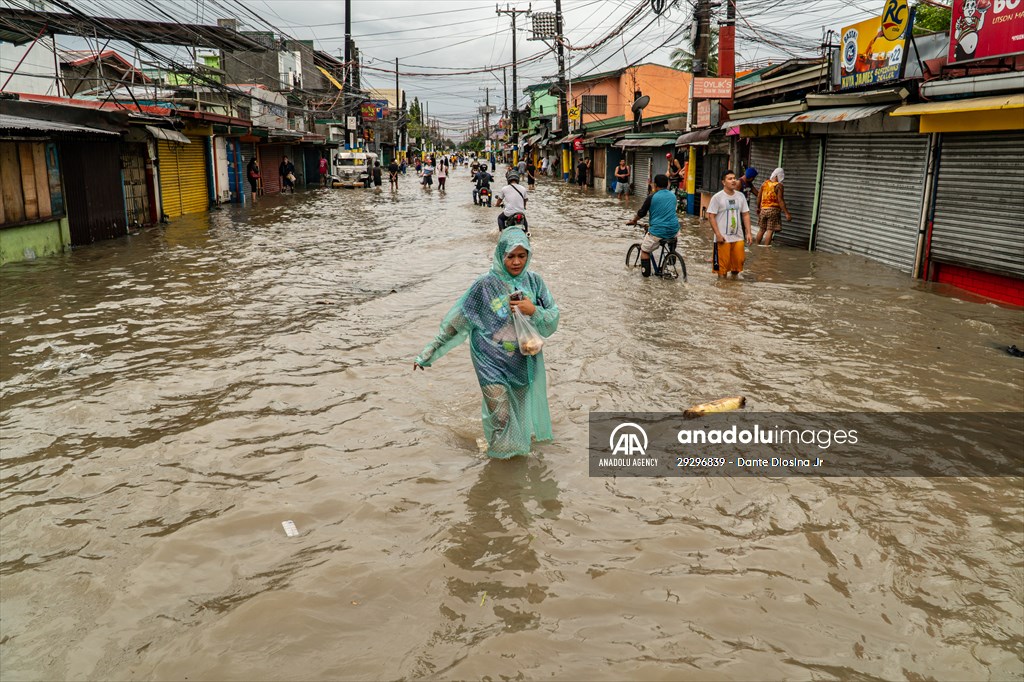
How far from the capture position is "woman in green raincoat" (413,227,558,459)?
17.4 ft

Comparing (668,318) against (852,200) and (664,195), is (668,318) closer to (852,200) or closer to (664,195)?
(664,195)

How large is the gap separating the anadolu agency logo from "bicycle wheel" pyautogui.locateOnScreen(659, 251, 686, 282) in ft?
22.5

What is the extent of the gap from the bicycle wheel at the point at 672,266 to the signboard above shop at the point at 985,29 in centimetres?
474

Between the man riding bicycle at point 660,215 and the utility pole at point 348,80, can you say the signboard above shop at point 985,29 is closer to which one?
the man riding bicycle at point 660,215

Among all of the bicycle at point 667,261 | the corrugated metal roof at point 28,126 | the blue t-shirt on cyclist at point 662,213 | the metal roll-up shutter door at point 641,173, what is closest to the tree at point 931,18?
the metal roll-up shutter door at point 641,173

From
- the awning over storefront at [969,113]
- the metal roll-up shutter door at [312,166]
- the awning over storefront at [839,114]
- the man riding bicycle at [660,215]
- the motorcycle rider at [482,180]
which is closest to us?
the awning over storefront at [969,113]

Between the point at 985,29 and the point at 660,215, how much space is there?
4985 mm

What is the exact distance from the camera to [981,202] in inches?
452

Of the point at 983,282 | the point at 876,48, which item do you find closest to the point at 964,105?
the point at 983,282

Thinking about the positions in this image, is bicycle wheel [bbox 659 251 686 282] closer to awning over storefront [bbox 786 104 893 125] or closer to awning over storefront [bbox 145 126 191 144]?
awning over storefront [bbox 786 104 893 125]

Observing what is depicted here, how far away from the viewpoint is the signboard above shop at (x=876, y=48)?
13180 mm

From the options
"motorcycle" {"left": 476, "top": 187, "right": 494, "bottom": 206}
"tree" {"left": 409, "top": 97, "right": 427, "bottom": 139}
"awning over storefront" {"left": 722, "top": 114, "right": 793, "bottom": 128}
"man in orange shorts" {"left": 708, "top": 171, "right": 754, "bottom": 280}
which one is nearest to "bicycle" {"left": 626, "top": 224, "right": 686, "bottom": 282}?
"man in orange shorts" {"left": 708, "top": 171, "right": 754, "bottom": 280}

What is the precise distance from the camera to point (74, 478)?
5.61m

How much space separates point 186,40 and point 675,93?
132ft
